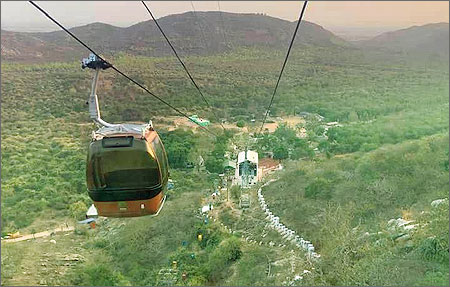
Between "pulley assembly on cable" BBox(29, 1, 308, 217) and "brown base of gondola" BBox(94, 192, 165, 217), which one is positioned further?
"brown base of gondola" BBox(94, 192, 165, 217)

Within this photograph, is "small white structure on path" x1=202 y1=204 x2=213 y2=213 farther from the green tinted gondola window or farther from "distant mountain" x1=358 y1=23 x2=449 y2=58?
"distant mountain" x1=358 y1=23 x2=449 y2=58

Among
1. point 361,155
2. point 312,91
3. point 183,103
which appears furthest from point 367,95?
point 183,103

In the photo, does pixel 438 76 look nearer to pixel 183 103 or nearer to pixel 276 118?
pixel 276 118

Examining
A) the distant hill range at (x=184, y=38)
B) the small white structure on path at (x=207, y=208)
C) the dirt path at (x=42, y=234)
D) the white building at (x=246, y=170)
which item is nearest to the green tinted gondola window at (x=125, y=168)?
the small white structure on path at (x=207, y=208)

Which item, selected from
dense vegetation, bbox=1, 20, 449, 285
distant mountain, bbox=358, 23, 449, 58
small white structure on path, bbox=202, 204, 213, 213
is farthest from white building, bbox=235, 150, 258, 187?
distant mountain, bbox=358, 23, 449, 58

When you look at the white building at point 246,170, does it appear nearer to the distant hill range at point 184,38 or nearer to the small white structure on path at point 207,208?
the small white structure on path at point 207,208

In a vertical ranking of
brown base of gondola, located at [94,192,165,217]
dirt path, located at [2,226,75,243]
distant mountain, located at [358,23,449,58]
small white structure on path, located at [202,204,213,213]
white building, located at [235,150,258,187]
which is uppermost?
distant mountain, located at [358,23,449,58]
